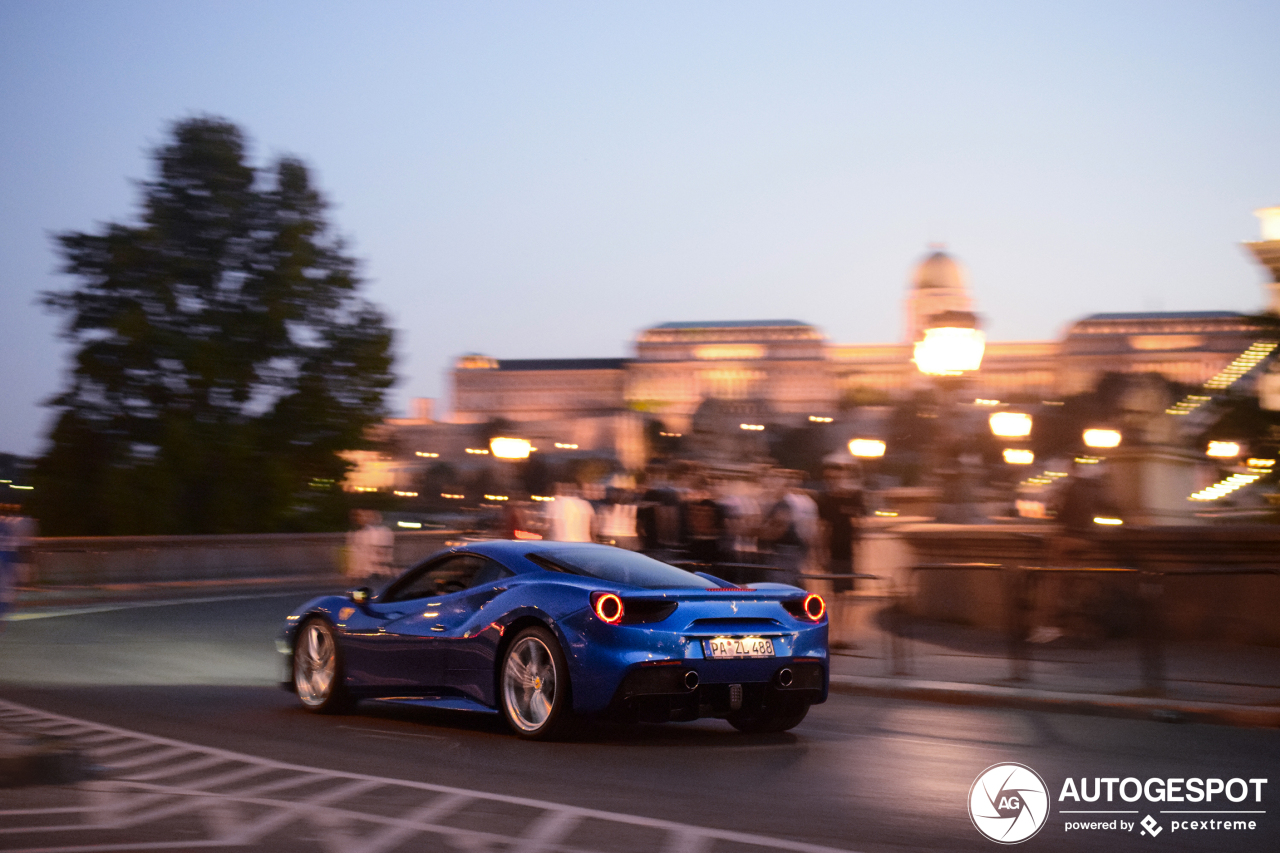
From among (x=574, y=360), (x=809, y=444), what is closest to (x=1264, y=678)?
(x=809, y=444)

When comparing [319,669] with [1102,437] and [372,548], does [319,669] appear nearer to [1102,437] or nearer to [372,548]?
[372,548]

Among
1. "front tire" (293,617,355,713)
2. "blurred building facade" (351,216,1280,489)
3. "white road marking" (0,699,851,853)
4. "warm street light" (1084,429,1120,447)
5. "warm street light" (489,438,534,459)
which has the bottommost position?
"white road marking" (0,699,851,853)

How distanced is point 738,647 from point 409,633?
7.22 ft

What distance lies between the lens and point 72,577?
1070 inches

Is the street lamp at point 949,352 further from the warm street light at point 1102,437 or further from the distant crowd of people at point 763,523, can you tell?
the warm street light at point 1102,437

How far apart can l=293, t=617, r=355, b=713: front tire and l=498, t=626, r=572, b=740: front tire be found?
173cm

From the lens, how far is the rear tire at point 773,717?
29.8 feet

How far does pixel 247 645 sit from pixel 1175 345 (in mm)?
155047

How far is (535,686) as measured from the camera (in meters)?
8.76

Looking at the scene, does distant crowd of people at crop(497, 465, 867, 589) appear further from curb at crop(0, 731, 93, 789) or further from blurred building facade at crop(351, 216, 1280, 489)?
blurred building facade at crop(351, 216, 1280, 489)

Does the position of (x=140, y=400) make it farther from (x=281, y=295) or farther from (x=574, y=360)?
(x=574, y=360)

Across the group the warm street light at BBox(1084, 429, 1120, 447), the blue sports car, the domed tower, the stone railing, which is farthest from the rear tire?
the domed tower

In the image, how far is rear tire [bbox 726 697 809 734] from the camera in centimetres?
909

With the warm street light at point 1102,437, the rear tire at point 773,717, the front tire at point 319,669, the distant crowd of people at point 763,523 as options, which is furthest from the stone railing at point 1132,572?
the warm street light at point 1102,437
